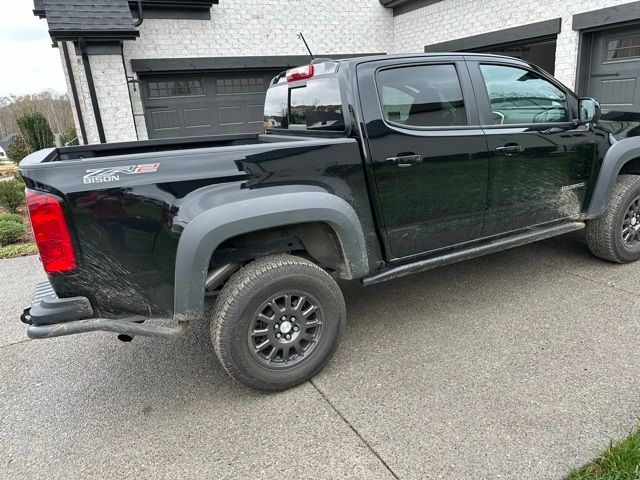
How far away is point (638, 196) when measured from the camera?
4.34 metres

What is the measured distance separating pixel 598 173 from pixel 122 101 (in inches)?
355

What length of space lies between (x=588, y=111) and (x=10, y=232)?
7.17m

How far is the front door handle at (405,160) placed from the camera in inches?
119

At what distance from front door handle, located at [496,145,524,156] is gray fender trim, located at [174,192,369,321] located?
4.51 feet

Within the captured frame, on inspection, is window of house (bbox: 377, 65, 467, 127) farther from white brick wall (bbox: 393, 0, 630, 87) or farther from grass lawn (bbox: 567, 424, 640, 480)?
white brick wall (bbox: 393, 0, 630, 87)

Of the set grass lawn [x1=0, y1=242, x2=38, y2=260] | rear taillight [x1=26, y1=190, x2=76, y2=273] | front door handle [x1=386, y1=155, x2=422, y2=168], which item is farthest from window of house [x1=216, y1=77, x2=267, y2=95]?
rear taillight [x1=26, y1=190, x2=76, y2=273]

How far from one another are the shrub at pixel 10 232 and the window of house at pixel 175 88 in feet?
16.2

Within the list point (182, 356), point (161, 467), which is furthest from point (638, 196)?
point (161, 467)

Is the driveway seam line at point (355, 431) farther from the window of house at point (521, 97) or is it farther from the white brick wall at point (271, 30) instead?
the white brick wall at point (271, 30)

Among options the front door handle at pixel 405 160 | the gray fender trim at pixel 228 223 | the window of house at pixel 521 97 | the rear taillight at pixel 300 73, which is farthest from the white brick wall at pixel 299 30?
the gray fender trim at pixel 228 223

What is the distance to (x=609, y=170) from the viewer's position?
13.3 feet

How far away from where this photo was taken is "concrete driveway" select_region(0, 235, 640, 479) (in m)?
2.31

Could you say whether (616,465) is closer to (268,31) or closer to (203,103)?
(203,103)

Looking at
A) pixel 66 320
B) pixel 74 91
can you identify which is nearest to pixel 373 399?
pixel 66 320
